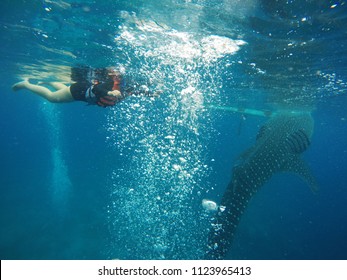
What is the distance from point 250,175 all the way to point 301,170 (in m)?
3.24

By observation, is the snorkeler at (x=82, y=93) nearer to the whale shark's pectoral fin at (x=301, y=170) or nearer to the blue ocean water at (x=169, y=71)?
the blue ocean water at (x=169, y=71)

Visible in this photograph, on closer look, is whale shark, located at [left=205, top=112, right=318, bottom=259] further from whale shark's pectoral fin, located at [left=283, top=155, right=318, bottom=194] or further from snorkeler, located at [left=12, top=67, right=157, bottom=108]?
snorkeler, located at [left=12, top=67, right=157, bottom=108]

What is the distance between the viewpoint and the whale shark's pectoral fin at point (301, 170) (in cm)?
679

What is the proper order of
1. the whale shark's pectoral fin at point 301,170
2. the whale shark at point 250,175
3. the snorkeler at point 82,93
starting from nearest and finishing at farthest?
1. the whale shark at point 250,175
2. the whale shark's pectoral fin at point 301,170
3. the snorkeler at point 82,93

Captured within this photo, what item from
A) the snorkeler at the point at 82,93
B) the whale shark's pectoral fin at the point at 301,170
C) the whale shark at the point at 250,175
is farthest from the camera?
the snorkeler at the point at 82,93

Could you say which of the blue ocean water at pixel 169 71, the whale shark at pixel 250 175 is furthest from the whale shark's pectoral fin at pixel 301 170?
the blue ocean water at pixel 169 71

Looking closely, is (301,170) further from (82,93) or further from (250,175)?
(82,93)

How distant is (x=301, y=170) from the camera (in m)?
7.02

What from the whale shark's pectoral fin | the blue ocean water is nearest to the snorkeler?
the blue ocean water

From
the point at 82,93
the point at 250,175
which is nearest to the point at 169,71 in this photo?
the point at 82,93

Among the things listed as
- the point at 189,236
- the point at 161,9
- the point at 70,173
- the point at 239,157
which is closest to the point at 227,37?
the point at 161,9

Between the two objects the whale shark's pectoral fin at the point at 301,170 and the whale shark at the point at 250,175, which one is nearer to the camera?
the whale shark at the point at 250,175

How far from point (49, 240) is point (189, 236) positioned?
338 inches

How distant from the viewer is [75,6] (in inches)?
287
